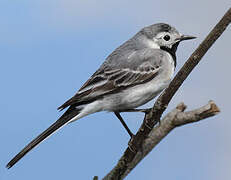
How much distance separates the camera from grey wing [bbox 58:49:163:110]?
20.5 feet

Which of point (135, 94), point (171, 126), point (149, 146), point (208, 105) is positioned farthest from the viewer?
point (135, 94)

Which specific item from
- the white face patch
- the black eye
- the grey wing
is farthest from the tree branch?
the black eye

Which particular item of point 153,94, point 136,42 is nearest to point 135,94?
point 153,94

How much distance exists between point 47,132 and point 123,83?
1.41m

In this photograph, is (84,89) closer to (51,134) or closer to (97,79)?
(97,79)

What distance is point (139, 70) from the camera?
6594mm

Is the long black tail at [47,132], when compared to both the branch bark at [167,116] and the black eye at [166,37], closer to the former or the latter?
the branch bark at [167,116]

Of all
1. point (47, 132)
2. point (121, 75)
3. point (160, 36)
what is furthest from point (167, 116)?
point (160, 36)

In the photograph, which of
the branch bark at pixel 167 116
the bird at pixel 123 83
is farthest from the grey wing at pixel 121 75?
the branch bark at pixel 167 116

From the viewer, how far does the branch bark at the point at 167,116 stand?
15.6 ft

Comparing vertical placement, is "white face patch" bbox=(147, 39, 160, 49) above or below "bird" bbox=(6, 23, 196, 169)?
above

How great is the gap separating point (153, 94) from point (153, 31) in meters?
1.37

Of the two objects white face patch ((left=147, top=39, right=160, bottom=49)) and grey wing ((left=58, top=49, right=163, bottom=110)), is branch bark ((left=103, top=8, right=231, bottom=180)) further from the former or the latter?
white face patch ((left=147, top=39, right=160, bottom=49))

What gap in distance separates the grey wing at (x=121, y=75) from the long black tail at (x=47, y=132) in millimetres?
130
